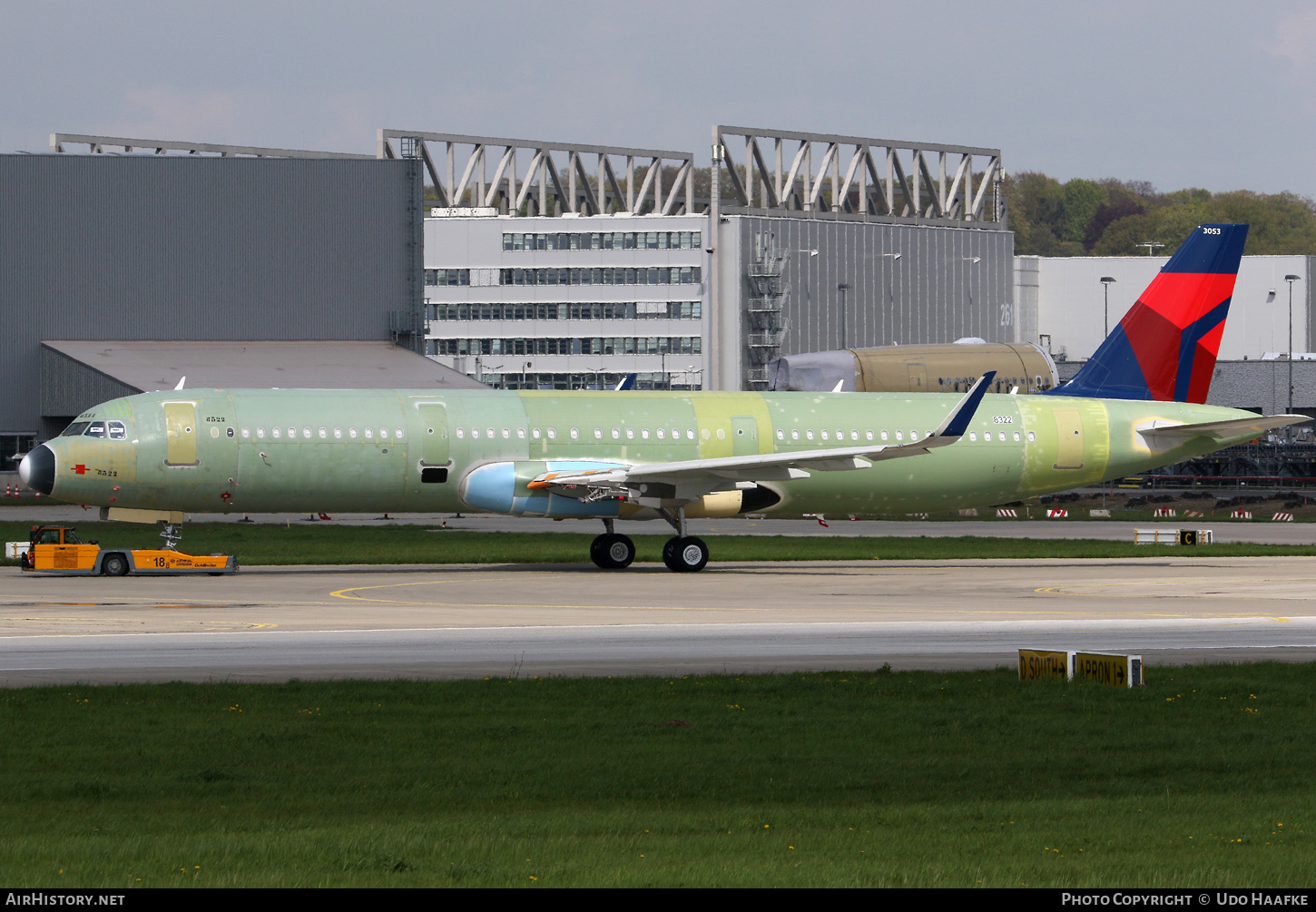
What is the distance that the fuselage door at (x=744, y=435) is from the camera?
152 ft

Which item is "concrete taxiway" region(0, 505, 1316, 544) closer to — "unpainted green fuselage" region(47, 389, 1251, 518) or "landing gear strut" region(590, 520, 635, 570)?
"unpainted green fuselage" region(47, 389, 1251, 518)

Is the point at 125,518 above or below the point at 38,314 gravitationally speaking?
below

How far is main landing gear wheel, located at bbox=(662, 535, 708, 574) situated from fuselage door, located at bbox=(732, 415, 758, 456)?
322 cm

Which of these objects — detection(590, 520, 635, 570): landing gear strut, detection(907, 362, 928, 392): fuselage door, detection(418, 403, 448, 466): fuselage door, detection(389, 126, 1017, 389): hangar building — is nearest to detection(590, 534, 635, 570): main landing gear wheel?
detection(590, 520, 635, 570): landing gear strut

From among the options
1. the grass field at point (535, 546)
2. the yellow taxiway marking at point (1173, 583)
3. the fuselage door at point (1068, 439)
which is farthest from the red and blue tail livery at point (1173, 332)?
the yellow taxiway marking at point (1173, 583)

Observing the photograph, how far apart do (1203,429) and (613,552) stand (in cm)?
1879

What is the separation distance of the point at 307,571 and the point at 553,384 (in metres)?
117

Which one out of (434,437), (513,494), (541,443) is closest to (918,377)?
(541,443)

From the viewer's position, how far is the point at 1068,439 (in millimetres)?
49125

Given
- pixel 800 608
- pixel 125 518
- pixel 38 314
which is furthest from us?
pixel 38 314

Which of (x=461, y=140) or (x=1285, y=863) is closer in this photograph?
(x=1285, y=863)

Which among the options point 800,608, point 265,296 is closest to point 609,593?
point 800,608
